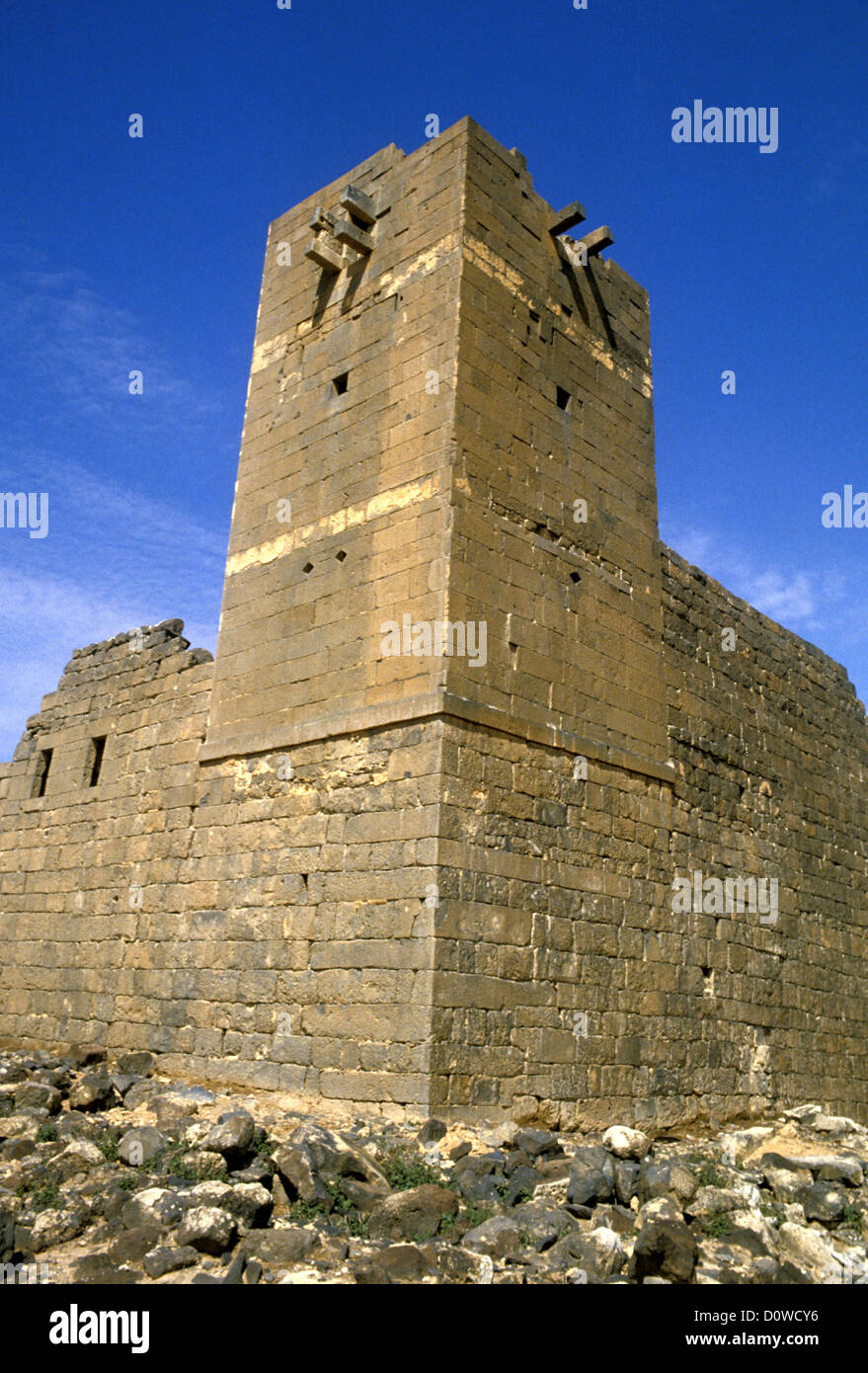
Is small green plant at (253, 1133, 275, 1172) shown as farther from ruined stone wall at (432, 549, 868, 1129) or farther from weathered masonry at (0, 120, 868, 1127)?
ruined stone wall at (432, 549, 868, 1129)

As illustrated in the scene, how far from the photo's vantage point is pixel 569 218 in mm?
9539

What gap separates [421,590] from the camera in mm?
7531

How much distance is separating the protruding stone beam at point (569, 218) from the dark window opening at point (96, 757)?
22.6 feet

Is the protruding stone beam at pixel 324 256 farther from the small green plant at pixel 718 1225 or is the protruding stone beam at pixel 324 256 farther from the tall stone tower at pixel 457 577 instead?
the small green plant at pixel 718 1225

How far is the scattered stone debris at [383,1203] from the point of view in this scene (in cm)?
442

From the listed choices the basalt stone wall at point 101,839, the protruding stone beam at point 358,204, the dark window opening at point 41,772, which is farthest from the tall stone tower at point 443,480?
the dark window opening at point 41,772

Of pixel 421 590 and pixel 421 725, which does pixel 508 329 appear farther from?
pixel 421 725

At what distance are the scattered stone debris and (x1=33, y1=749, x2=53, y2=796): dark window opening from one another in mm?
5266

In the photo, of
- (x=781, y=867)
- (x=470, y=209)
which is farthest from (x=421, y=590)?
(x=781, y=867)

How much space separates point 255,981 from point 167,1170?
2428 mm

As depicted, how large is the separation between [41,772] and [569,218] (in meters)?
8.20

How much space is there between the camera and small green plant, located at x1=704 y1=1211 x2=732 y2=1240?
5090 mm

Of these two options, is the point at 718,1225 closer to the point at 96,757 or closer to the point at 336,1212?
the point at 336,1212

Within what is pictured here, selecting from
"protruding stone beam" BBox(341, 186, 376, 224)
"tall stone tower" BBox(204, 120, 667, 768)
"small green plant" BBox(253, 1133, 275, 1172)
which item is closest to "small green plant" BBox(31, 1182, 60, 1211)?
"small green plant" BBox(253, 1133, 275, 1172)
